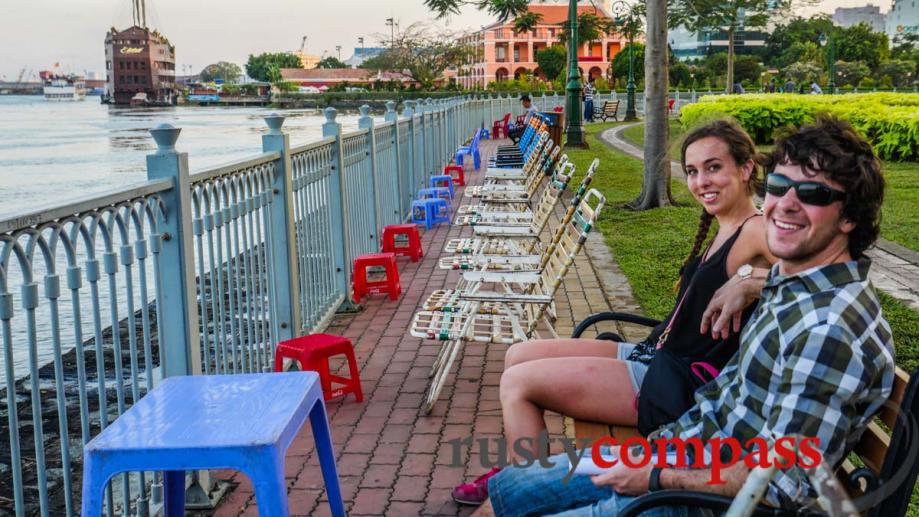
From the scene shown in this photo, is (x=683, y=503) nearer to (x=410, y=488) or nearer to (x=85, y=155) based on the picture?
(x=410, y=488)

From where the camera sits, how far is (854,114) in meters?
19.2

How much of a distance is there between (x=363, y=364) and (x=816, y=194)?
3.96 metres

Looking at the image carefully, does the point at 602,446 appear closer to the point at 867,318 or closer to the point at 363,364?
the point at 867,318

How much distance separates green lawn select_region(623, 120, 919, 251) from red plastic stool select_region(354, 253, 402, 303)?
2.36 meters

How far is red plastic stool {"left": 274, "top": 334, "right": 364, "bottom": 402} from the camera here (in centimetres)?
499

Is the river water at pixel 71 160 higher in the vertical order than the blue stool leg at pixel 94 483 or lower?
lower

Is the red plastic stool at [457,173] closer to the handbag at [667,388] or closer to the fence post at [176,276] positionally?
the fence post at [176,276]

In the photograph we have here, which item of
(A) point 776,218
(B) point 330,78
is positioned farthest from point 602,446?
(B) point 330,78

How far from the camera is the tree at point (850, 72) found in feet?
261

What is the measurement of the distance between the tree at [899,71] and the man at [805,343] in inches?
3409

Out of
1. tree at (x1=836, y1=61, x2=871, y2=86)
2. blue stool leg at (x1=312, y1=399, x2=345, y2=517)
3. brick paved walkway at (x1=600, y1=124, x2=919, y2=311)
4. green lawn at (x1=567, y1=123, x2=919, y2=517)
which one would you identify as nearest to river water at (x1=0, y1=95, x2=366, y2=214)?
green lawn at (x1=567, y1=123, x2=919, y2=517)

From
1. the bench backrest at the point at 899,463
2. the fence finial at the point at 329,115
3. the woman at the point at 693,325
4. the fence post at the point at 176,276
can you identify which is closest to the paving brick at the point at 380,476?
the fence post at the point at 176,276

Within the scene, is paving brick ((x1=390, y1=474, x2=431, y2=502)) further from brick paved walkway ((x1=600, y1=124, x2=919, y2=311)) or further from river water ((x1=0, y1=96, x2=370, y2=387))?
brick paved walkway ((x1=600, y1=124, x2=919, y2=311))

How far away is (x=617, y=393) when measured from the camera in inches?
123
